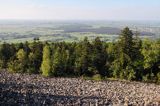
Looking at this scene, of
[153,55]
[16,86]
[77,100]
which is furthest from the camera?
[153,55]

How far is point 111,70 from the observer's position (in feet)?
320

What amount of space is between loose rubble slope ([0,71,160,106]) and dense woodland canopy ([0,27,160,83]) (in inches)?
251

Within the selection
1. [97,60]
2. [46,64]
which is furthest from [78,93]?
[46,64]

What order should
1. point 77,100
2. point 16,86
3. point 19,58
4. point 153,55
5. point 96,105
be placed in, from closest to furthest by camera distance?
point 96,105
point 77,100
point 16,86
point 153,55
point 19,58

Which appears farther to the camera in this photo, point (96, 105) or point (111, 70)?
point (111, 70)

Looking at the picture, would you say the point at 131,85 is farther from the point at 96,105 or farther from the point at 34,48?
the point at 34,48

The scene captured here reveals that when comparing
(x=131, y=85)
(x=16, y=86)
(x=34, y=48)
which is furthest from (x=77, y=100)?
(x=34, y=48)

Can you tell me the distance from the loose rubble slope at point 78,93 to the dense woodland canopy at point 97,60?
20.9 ft

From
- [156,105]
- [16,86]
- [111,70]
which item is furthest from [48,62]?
[156,105]

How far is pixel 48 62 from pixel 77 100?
38581 millimetres

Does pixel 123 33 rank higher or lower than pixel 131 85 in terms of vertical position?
higher

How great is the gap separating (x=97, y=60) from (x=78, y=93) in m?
29.4

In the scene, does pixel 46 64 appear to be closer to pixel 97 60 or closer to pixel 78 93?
pixel 97 60

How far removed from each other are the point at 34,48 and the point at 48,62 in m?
13.7
